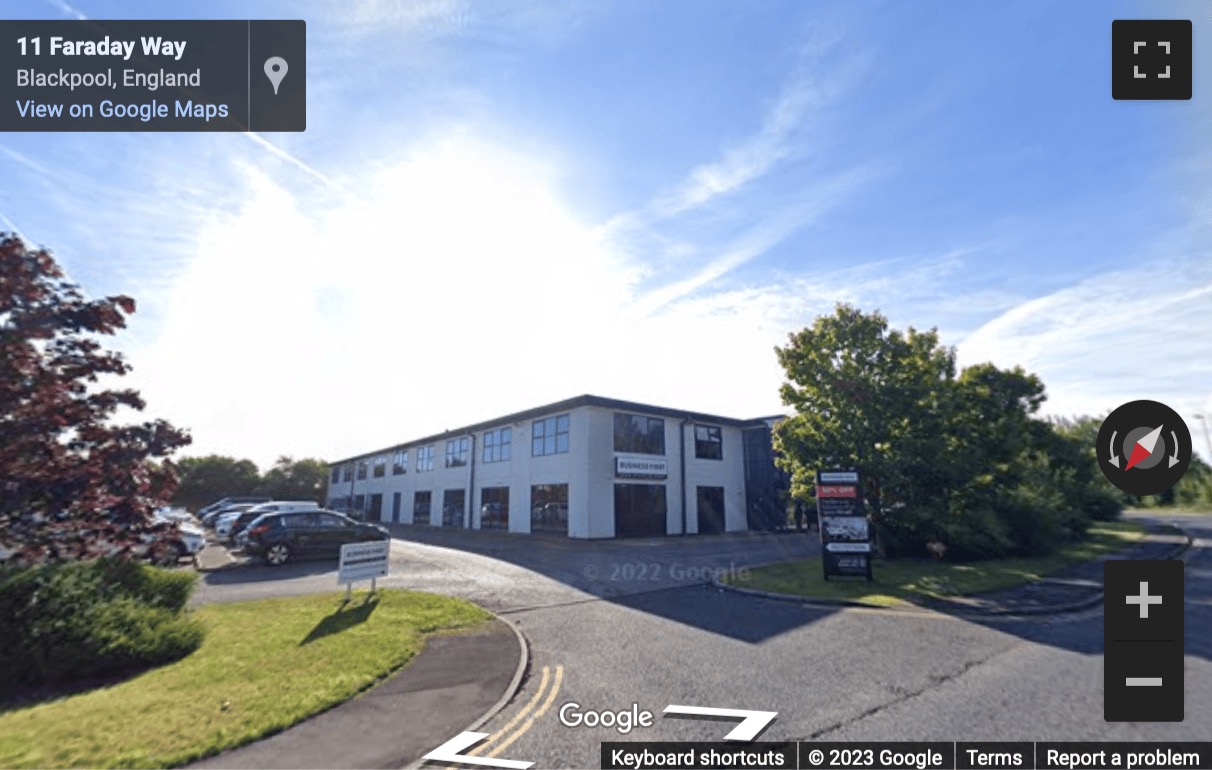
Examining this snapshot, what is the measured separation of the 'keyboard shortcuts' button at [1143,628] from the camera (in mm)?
3557

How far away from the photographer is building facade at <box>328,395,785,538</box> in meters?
24.4

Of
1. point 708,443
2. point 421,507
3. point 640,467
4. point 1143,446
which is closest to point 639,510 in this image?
point 640,467

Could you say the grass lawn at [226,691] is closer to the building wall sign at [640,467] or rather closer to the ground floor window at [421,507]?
the building wall sign at [640,467]

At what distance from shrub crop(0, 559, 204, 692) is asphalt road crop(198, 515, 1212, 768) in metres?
4.43

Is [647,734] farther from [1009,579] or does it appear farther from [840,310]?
[840,310]

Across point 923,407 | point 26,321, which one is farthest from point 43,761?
point 923,407

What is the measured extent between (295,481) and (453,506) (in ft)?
119

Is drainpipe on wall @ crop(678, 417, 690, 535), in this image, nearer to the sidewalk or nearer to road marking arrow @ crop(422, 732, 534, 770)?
the sidewalk

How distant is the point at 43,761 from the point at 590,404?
815 inches

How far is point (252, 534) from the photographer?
15172mm

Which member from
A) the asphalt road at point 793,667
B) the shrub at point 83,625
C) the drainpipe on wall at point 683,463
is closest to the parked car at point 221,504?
the drainpipe on wall at point 683,463

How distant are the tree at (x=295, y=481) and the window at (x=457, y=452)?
33309 millimetres

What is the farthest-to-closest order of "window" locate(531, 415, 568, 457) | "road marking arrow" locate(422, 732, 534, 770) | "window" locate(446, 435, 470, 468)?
A: "window" locate(446, 435, 470, 468) < "window" locate(531, 415, 568, 457) < "road marking arrow" locate(422, 732, 534, 770)

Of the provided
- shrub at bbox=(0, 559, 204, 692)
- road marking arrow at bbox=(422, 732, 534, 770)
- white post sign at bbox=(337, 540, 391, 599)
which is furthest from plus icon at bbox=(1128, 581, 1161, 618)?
white post sign at bbox=(337, 540, 391, 599)
